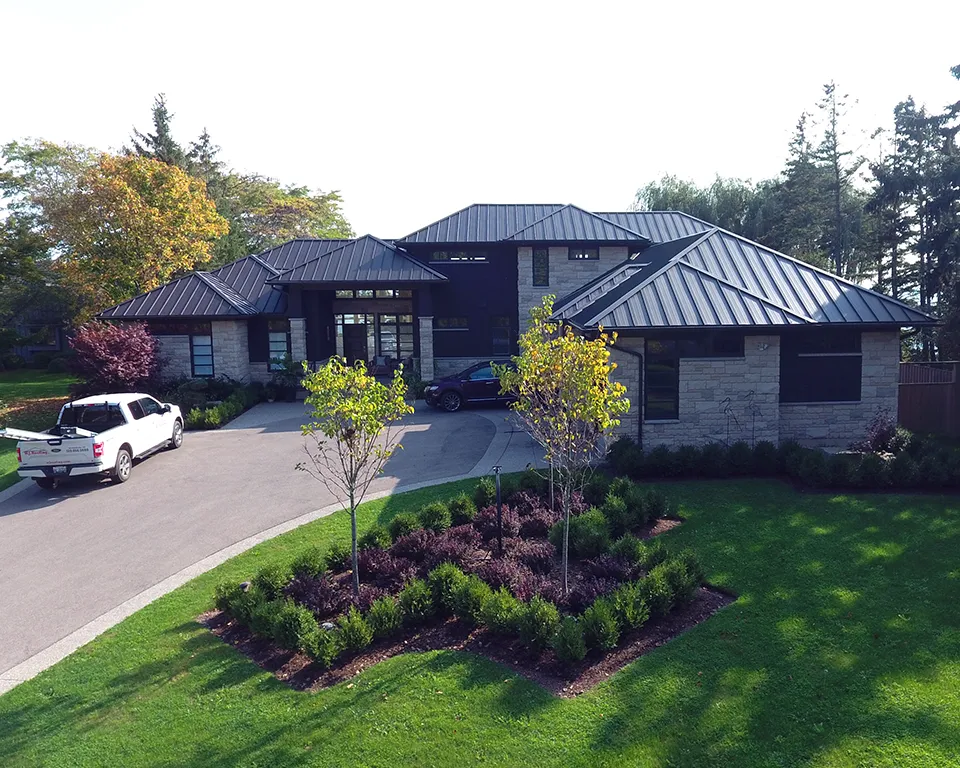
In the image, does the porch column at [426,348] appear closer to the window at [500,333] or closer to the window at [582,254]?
the window at [500,333]

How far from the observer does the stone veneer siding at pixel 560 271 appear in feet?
86.8

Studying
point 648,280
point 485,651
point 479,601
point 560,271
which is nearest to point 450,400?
point 560,271

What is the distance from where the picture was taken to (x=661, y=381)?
48.5 feet

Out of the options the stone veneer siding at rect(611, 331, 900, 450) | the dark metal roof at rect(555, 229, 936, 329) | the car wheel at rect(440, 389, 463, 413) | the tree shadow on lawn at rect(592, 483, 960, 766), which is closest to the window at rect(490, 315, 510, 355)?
the car wheel at rect(440, 389, 463, 413)

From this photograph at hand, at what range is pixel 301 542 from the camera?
11.0m

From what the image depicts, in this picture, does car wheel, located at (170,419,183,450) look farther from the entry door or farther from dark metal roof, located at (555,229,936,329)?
the entry door

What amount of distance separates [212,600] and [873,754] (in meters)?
7.33

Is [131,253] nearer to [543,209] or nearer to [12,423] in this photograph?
[12,423]

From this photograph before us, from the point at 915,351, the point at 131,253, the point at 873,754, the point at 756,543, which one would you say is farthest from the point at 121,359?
the point at 915,351

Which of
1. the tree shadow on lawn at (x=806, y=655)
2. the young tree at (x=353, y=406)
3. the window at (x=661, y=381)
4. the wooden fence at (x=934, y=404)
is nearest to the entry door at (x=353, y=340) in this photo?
the window at (x=661, y=381)

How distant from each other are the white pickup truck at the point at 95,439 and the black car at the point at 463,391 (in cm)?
799

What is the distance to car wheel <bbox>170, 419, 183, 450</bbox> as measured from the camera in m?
17.9

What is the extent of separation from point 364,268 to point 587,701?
2117cm

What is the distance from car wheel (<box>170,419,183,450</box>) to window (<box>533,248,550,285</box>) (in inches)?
545
